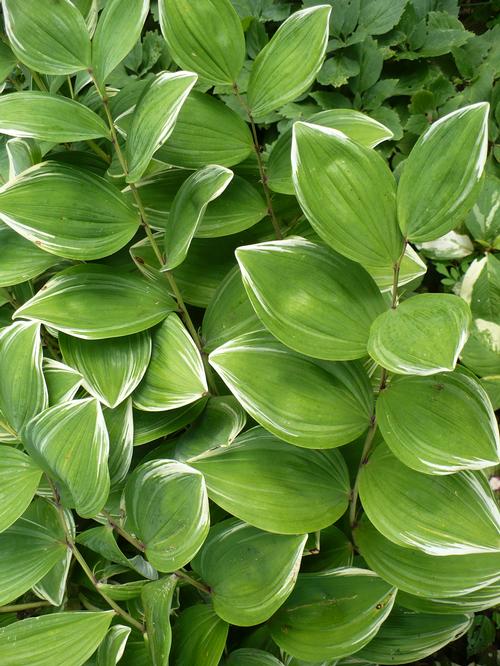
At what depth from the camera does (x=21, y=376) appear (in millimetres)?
729

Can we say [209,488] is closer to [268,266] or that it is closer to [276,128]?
[268,266]

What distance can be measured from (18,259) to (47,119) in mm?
198

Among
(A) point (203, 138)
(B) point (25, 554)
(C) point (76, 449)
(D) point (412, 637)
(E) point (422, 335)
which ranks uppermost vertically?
(A) point (203, 138)

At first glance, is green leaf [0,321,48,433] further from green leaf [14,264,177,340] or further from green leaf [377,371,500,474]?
green leaf [377,371,500,474]

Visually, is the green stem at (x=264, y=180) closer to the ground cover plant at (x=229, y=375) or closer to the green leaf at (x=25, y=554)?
the ground cover plant at (x=229, y=375)

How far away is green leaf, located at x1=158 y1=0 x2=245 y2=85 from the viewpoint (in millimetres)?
708

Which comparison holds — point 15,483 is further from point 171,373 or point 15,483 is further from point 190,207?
point 190,207

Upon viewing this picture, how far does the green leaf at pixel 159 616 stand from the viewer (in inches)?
24.1

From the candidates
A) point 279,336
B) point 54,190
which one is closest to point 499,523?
point 279,336

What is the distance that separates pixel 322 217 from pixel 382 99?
931 millimetres

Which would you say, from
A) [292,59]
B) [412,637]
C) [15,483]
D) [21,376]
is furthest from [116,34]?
[412,637]

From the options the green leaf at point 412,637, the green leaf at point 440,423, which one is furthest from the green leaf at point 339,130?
the green leaf at point 412,637

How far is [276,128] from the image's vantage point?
1.43 meters

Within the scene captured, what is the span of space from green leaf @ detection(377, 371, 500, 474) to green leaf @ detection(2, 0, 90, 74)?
532 millimetres
